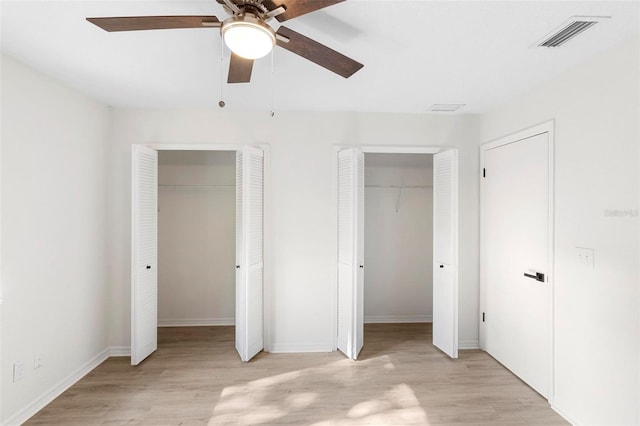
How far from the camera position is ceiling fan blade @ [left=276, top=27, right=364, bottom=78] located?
150 centimetres

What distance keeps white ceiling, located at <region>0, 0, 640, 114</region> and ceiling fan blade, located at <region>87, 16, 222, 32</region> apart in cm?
33

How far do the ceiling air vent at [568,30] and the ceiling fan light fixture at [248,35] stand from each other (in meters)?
1.59

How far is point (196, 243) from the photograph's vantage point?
4398 mm

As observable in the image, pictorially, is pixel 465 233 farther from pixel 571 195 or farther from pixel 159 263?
pixel 159 263

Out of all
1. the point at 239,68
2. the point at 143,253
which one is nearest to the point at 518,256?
the point at 239,68

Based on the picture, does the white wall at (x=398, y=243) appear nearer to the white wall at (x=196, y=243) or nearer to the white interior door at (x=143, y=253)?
the white wall at (x=196, y=243)

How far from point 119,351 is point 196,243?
1.44 m

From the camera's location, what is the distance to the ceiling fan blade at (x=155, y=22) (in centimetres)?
137

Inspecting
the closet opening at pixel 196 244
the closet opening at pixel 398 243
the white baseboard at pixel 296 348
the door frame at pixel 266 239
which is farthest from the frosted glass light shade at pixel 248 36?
the closet opening at pixel 398 243

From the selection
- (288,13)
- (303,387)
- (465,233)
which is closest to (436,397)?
(303,387)

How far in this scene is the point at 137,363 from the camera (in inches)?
125

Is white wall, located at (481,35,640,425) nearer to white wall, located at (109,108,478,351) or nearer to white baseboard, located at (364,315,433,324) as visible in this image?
white wall, located at (109,108,478,351)

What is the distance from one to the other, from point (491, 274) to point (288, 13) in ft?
10.1

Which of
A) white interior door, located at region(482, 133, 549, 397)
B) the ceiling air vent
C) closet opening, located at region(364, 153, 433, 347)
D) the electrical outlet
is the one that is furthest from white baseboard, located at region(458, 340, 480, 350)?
the electrical outlet
